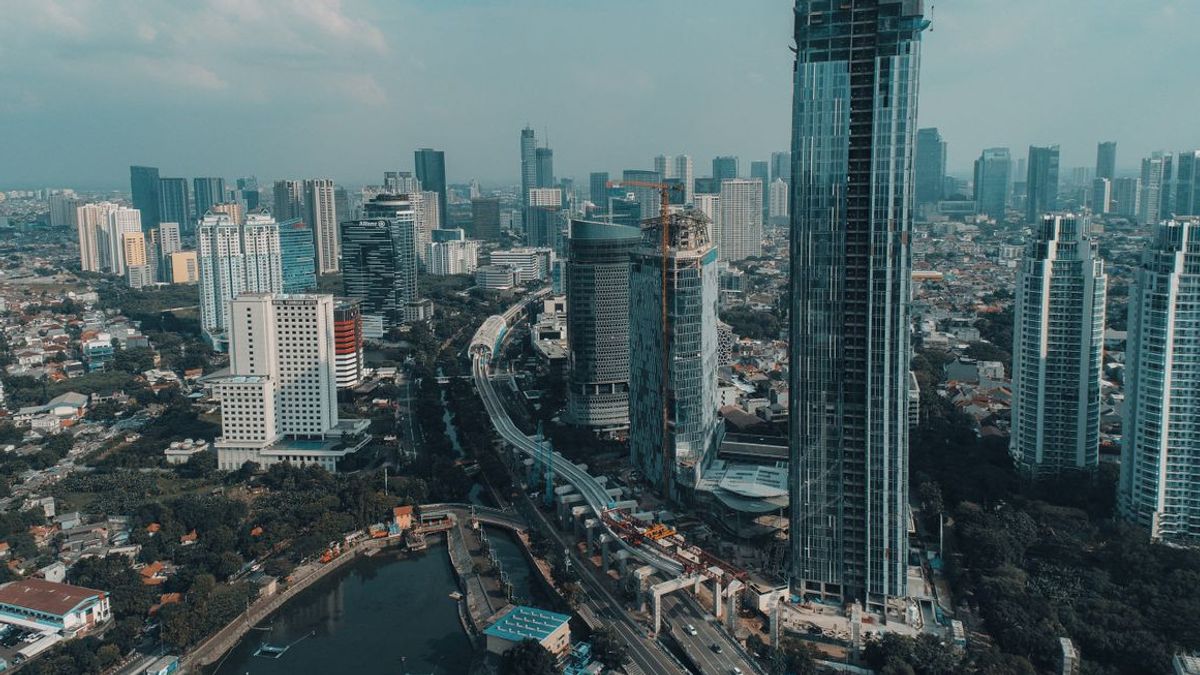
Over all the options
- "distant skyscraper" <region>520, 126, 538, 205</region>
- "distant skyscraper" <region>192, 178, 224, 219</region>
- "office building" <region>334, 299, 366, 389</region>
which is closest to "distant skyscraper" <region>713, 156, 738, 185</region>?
"distant skyscraper" <region>520, 126, 538, 205</region>

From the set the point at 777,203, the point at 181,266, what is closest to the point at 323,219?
the point at 181,266

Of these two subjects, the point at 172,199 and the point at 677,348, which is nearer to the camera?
the point at 677,348

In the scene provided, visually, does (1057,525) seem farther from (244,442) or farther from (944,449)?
(244,442)

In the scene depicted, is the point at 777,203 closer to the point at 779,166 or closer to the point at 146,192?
the point at 779,166

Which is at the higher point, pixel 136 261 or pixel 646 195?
pixel 646 195

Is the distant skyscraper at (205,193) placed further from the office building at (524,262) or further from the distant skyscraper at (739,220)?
the distant skyscraper at (739,220)

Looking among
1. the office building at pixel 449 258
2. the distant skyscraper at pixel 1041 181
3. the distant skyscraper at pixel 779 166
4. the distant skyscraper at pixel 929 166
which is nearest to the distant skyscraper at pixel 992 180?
the distant skyscraper at pixel 929 166

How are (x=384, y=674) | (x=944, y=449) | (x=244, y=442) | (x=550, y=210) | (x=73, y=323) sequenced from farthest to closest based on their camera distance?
(x=550, y=210), (x=73, y=323), (x=244, y=442), (x=944, y=449), (x=384, y=674)

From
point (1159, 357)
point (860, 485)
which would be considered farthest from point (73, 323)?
point (1159, 357)
